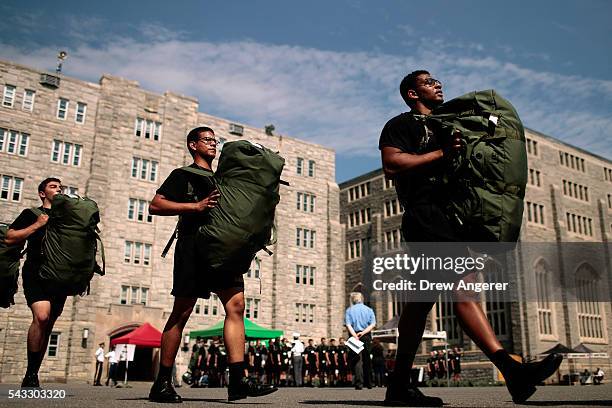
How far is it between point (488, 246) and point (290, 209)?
3836 cm

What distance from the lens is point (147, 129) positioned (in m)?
36.0

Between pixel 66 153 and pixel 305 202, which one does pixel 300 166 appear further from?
pixel 66 153

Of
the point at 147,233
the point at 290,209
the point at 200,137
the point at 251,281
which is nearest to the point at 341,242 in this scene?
the point at 290,209

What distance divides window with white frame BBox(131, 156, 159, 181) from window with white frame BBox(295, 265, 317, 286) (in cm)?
1169

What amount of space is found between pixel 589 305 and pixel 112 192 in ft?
108

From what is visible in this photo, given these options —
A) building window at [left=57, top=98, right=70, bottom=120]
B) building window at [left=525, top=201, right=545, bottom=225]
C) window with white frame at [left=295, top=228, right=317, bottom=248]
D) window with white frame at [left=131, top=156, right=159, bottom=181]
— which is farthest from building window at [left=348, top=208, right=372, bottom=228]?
building window at [left=57, top=98, right=70, bottom=120]

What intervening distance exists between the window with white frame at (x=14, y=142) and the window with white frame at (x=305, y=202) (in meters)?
17.9

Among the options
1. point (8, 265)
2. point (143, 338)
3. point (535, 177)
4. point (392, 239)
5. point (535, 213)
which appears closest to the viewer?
point (8, 265)

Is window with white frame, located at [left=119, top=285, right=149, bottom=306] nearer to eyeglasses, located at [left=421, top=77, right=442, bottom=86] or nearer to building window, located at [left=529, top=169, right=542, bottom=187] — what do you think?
building window, located at [left=529, top=169, right=542, bottom=187]

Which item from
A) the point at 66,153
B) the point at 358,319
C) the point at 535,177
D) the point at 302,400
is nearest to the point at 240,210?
the point at 302,400

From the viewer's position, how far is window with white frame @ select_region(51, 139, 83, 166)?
107 ft

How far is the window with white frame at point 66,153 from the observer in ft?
107

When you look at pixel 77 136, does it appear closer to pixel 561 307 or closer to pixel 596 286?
pixel 561 307

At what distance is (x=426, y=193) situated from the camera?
3.50 metres
